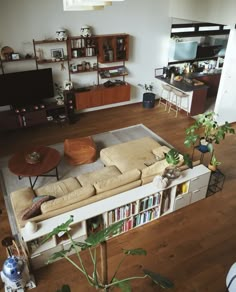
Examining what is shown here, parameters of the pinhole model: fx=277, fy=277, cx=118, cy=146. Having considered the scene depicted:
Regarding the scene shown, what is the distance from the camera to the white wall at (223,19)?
5.95 meters

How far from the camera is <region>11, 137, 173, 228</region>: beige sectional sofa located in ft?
12.1

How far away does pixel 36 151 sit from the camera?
207 inches

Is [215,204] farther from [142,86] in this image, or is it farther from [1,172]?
[142,86]

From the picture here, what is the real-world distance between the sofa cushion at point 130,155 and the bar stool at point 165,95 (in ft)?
A: 9.50

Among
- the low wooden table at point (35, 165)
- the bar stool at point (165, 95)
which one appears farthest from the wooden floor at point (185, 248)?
the bar stool at point (165, 95)

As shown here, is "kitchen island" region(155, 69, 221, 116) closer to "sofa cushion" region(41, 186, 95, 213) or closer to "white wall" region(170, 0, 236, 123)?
"white wall" region(170, 0, 236, 123)

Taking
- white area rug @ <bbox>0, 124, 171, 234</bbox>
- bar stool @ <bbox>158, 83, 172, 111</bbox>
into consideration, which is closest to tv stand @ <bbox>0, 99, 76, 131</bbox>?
white area rug @ <bbox>0, 124, 171, 234</bbox>


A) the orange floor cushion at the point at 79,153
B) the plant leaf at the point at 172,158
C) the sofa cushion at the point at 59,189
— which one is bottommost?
the orange floor cushion at the point at 79,153

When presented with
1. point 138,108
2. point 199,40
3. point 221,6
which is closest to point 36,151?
point 138,108

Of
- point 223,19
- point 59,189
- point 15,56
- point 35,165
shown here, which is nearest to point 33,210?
point 59,189

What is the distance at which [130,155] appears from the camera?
17.1 ft

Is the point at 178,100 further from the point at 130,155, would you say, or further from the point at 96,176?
the point at 96,176

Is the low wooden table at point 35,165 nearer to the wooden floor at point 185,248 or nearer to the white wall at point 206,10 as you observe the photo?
the wooden floor at point 185,248

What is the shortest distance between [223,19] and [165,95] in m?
2.86
